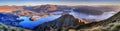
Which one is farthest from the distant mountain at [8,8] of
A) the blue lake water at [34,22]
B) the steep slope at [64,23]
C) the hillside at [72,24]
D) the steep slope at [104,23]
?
the steep slope at [104,23]

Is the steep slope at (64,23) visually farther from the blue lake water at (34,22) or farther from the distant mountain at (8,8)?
the distant mountain at (8,8)

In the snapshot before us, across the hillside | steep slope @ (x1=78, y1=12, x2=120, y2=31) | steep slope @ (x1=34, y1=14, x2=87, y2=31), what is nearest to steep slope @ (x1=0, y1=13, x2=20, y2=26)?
the hillside

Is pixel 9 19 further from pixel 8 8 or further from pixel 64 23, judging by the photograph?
pixel 64 23

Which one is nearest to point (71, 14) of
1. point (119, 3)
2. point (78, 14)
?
point (78, 14)

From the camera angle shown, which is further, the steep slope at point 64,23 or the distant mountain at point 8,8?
the distant mountain at point 8,8

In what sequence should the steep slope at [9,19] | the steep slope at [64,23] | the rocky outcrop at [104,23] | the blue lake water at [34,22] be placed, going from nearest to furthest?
the rocky outcrop at [104,23]
the steep slope at [64,23]
the blue lake water at [34,22]
the steep slope at [9,19]

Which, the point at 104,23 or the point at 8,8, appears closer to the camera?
the point at 104,23

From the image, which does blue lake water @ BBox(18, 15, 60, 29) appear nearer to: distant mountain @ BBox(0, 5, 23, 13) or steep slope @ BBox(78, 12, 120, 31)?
distant mountain @ BBox(0, 5, 23, 13)

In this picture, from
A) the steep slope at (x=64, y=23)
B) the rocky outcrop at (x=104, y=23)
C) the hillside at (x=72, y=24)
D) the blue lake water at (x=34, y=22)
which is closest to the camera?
the rocky outcrop at (x=104, y=23)

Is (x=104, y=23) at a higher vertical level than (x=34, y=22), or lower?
lower

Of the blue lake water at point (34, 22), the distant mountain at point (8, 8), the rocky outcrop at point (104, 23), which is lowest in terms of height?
the rocky outcrop at point (104, 23)

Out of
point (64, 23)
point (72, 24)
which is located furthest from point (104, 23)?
point (64, 23)
